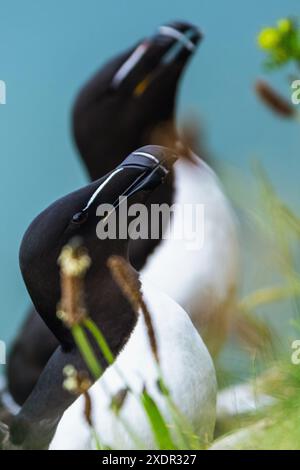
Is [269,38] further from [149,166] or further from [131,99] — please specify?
[131,99]

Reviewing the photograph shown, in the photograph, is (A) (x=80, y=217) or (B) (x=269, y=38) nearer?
(B) (x=269, y=38)

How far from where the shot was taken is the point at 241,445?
2355 mm

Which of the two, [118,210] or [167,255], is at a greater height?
[118,210]

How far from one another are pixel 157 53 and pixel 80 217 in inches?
75.1

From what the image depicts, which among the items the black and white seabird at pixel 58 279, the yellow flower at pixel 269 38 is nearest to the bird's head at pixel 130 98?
the black and white seabird at pixel 58 279

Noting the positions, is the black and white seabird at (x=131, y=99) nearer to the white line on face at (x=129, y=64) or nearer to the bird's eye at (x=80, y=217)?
the white line on face at (x=129, y=64)

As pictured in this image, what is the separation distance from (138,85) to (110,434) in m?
2.21

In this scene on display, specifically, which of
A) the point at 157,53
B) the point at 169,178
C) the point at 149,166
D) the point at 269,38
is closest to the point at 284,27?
the point at 269,38

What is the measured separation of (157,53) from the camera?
15.1 ft

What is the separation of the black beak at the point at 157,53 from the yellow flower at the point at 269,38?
6.94 ft

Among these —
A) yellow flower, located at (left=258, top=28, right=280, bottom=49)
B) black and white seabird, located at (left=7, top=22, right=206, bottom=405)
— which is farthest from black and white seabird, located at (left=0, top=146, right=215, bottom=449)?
black and white seabird, located at (left=7, top=22, right=206, bottom=405)

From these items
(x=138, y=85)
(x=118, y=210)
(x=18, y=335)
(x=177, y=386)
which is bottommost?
(x=18, y=335)

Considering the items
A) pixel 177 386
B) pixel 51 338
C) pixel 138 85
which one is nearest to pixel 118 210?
pixel 177 386

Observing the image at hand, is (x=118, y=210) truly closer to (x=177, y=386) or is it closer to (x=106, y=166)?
(x=177, y=386)
